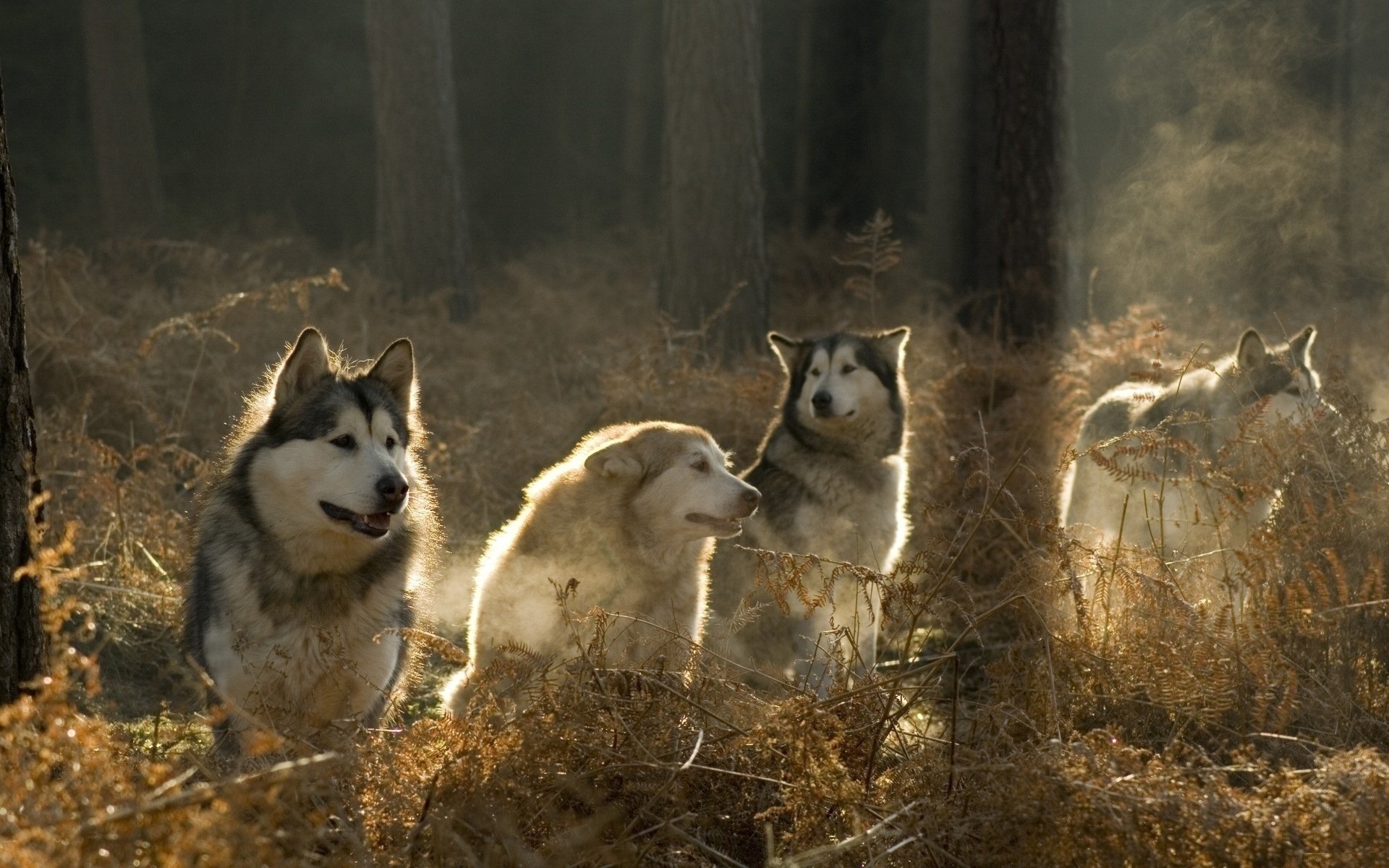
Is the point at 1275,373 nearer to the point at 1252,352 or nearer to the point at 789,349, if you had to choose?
the point at 1252,352

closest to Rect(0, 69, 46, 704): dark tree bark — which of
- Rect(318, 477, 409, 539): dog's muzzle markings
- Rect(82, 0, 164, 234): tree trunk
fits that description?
Rect(318, 477, 409, 539): dog's muzzle markings

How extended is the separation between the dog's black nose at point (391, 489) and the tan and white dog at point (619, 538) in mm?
828

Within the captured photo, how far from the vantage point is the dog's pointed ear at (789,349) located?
8.45 metres

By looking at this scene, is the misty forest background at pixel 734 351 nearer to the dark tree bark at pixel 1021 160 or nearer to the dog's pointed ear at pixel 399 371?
the dark tree bark at pixel 1021 160

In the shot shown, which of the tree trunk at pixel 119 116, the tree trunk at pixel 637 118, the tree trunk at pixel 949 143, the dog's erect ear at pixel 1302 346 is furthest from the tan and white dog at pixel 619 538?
the tree trunk at pixel 637 118

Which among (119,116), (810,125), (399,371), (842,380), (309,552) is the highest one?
(119,116)

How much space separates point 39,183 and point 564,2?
13495 millimetres

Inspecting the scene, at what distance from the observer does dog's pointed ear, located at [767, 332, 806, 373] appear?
332 inches

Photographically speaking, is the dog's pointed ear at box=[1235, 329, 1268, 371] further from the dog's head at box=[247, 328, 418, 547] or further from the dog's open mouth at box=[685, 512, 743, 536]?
the dog's head at box=[247, 328, 418, 547]

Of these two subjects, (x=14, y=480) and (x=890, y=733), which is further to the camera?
(x=890, y=733)

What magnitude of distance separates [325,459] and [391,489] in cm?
33

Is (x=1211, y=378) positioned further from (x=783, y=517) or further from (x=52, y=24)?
(x=52, y=24)

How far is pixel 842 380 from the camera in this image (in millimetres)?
7984

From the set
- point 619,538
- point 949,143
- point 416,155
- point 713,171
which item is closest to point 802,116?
point 949,143
